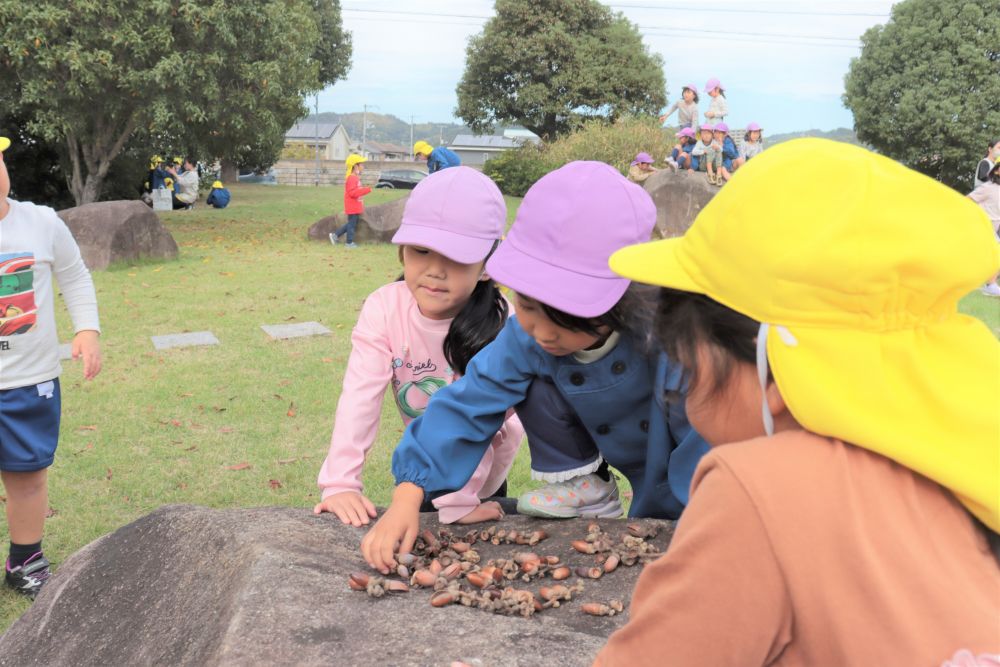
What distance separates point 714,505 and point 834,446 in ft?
0.59

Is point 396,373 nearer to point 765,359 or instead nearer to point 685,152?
point 765,359

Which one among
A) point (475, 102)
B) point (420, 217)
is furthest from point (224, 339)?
point (475, 102)

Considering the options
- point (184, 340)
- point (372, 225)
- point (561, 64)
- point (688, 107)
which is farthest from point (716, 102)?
point (561, 64)

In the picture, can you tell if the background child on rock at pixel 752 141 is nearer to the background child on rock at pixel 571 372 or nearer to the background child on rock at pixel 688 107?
the background child on rock at pixel 688 107

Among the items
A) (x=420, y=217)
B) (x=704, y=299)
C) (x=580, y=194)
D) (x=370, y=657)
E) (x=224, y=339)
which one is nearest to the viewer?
(x=704, y=299)

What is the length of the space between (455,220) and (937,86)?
31443mm

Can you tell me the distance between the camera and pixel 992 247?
1.22 m

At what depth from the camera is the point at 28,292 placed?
3594 mm

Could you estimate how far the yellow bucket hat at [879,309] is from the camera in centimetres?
112

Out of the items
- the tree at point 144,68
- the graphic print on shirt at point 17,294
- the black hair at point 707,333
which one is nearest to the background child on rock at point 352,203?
the tree at point 144,68

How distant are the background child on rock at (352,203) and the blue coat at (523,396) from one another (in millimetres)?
12974

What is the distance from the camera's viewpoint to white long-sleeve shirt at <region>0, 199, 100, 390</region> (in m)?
3.52

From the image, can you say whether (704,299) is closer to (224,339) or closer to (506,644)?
(506,644)

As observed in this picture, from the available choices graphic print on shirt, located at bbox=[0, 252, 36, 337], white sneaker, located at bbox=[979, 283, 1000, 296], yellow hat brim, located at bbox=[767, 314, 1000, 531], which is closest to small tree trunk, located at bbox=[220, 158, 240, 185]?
white sneaker, located at bbox=[979, 283, 1000, 296]
